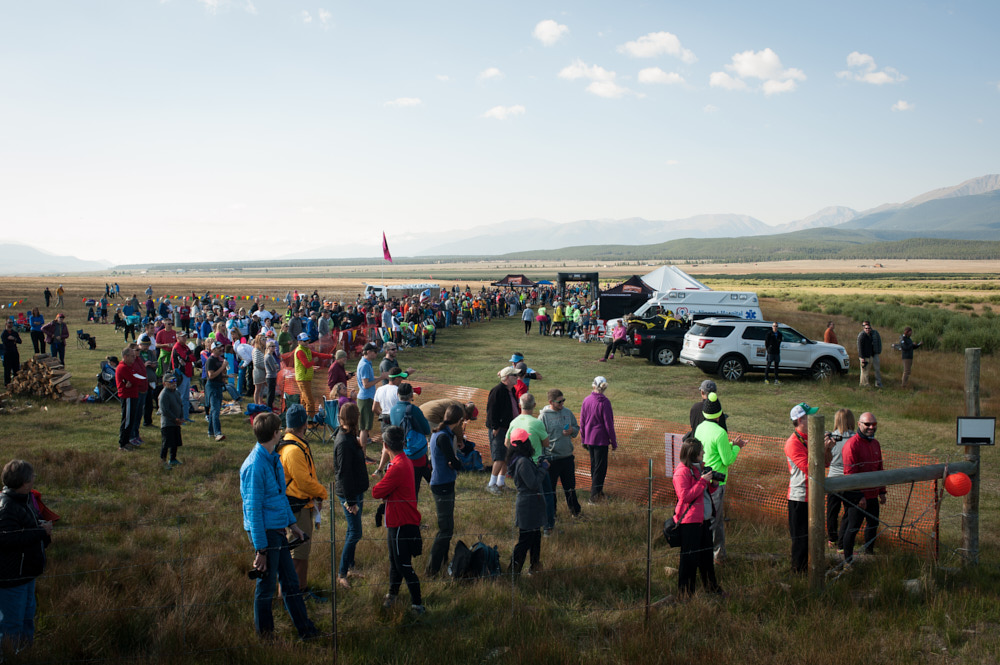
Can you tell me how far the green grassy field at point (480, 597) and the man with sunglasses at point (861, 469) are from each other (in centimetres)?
32

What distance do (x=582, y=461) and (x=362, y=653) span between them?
5365 millimetres

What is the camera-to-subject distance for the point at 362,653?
4645 millimetres

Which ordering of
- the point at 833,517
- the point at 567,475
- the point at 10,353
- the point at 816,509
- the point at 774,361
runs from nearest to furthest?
the point at 816,509 < the point at 833,517 < the point at 567,475 < the point at 10,353 < the point at 774,361

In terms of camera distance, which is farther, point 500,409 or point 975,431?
point 500,409

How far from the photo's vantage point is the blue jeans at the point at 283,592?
4.68 metres

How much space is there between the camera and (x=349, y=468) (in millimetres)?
5598

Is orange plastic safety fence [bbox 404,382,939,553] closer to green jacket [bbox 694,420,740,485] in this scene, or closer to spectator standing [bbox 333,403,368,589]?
green jacket [bbox 694,420,740,485]

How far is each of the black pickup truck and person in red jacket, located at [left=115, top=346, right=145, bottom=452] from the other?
14555 millimetres

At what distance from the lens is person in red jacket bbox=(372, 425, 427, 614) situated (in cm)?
514

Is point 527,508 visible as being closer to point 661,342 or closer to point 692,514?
point 692,514

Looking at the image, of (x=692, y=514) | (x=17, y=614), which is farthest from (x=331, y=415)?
(x=692, y=514)

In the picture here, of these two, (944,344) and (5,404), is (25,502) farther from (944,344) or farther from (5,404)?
(944,344)

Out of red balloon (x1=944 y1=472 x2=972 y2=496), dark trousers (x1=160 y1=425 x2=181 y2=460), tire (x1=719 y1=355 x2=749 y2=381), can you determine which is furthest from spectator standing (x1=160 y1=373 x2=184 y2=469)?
tire (x1=719 y1=355 x2=749 y2=381)

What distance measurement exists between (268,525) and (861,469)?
5331 mm
